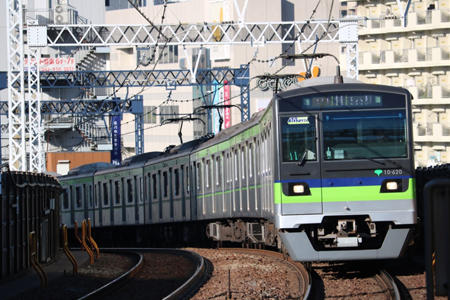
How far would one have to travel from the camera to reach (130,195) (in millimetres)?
27984

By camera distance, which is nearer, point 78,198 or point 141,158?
point 141,158

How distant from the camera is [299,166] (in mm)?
11883

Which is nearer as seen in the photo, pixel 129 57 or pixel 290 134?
pixel 290 134

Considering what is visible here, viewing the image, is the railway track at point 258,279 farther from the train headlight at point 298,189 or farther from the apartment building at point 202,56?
the apartment building at point 202,56

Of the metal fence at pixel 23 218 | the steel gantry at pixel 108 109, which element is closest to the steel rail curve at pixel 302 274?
the metal fence at pixel 23 218

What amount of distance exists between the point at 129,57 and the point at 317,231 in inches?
2188

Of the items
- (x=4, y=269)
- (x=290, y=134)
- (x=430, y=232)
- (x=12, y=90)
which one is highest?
(x=12, y=90)

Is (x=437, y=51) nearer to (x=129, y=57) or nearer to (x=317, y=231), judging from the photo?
(x=129, y=57)

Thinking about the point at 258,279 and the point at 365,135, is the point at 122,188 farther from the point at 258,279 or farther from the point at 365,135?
the point at 365,135

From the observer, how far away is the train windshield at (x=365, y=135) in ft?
38.8

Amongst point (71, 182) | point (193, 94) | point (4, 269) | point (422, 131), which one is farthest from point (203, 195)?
point (193, 94)

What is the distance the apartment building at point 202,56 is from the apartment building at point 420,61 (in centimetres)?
725

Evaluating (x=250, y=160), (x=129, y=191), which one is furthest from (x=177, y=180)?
(x=250, y=160)

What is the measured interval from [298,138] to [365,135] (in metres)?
0.90
